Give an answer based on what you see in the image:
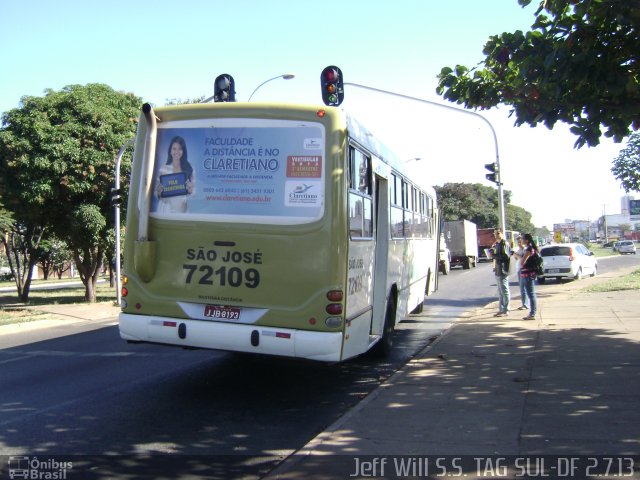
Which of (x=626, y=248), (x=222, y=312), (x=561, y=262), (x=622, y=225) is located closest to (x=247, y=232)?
(x=222, y=312)

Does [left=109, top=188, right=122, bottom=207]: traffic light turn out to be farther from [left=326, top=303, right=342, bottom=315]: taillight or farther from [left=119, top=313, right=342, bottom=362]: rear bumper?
[left=326, top=303, right=342, bottom=315]: taillight

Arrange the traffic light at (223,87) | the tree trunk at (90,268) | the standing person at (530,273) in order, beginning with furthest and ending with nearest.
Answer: the tree trunk at (90,268) → the standing person at (530,273) → the traffic light at (223,87)

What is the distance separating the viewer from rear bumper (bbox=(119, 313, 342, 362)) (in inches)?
229

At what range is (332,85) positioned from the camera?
38.8 feet

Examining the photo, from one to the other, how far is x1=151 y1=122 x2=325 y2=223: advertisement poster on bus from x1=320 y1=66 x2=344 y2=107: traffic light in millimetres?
5930

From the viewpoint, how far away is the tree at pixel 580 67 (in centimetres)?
632

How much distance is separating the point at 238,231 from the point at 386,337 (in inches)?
143

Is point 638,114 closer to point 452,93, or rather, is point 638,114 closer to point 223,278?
point 452,93

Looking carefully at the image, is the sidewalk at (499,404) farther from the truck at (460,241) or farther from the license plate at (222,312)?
the truck at (460,241)

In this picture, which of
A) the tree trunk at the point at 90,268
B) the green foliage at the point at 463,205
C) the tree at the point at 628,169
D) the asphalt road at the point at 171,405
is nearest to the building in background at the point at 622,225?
the green foliage at the point at 463,205

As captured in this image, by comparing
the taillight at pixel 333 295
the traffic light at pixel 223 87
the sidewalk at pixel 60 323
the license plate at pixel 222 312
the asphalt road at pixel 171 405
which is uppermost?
the traffic light at pixel 223 87

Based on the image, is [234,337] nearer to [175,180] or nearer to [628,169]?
[175,180]

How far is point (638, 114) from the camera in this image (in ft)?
23.3

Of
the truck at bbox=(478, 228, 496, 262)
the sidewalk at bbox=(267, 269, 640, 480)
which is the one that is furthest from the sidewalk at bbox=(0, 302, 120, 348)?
the truck at bbox=(478, 228, 496, 262)
